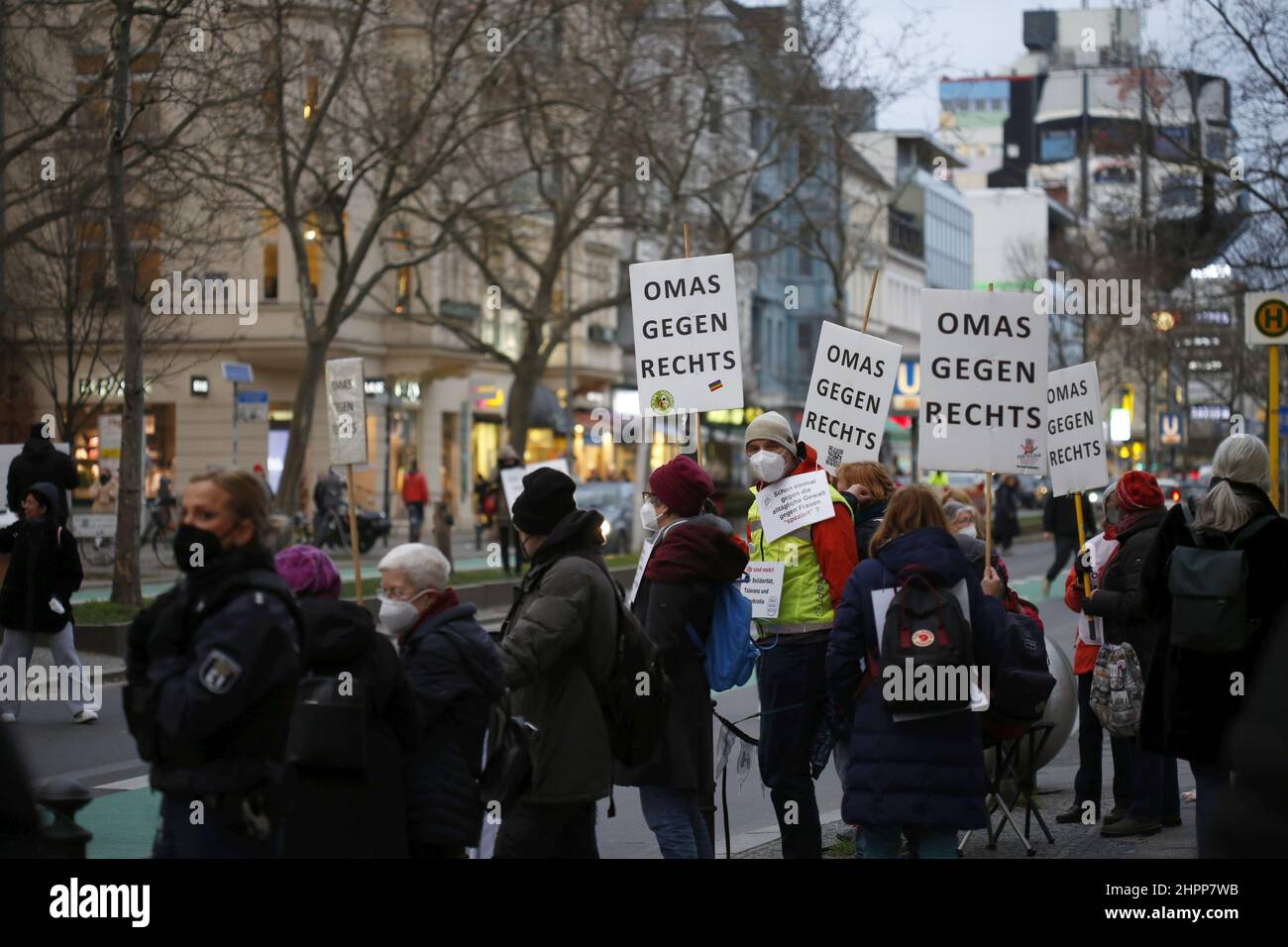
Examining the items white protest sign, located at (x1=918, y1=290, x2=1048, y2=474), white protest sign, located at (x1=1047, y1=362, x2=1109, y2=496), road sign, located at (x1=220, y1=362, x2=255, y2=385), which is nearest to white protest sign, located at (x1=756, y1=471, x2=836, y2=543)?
white protest sign, located at (x1=918, y1=290, x2=1048, y2=474)

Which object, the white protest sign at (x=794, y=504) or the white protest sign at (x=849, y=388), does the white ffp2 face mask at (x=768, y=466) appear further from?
the white protest sign at (x=849, y=388)

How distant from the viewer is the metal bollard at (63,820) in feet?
14.8

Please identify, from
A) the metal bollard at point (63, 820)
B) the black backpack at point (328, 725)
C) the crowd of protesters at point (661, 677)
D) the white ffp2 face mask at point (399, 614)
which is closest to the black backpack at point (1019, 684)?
the crowd of protesters at point (661, 677)

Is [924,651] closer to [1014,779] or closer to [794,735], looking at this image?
[794,735]

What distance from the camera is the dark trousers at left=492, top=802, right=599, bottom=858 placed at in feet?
21.3

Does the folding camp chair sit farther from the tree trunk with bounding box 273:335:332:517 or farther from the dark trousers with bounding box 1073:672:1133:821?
the tree trunk with bounding box 273:335:332:517

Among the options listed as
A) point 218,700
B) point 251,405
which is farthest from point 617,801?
point 251,405

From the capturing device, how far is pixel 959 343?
9.62 meters

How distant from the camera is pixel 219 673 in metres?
4.92

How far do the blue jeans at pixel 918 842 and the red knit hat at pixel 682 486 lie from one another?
1.55 metres

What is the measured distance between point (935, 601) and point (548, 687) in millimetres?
1369

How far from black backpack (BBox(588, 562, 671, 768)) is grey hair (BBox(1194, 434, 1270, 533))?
199 centimetres
